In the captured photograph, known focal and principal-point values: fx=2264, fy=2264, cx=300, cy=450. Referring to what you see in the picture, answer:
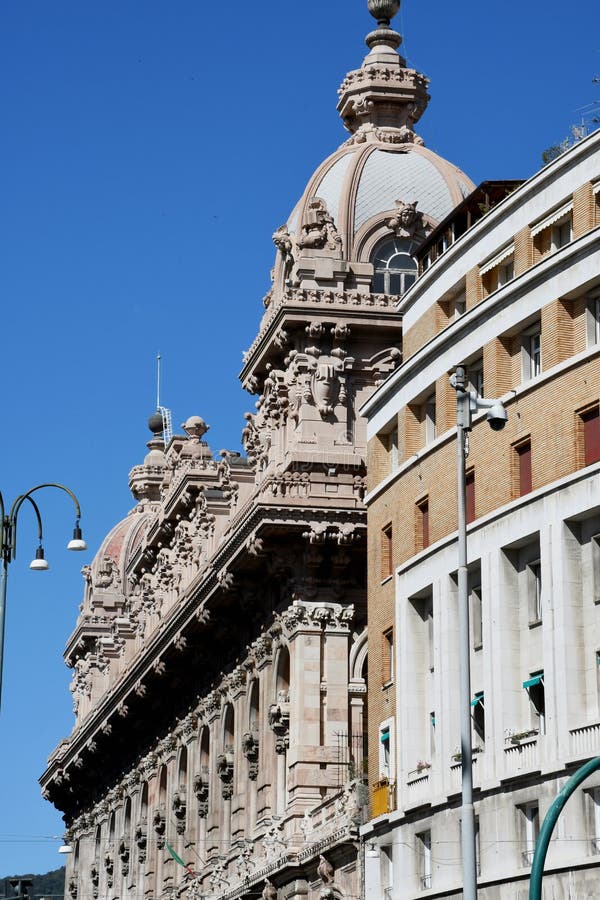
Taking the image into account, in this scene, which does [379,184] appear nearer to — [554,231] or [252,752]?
[252,752]

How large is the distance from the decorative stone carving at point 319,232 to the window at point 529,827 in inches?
1099

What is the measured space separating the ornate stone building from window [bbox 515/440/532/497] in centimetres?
1307

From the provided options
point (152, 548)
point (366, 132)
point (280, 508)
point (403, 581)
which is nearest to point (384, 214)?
point (366, 132)

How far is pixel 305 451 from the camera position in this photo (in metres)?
67.8

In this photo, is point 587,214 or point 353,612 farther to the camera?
point 353,612

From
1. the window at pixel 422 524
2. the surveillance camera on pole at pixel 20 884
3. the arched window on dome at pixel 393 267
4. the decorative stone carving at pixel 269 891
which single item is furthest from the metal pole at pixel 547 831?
the arched window on dome at pixel 393 267

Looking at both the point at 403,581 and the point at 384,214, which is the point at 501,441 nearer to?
the point at 403,581

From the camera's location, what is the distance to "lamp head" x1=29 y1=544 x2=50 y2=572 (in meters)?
47.4

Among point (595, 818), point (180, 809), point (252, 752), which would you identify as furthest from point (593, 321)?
point (180, 809)

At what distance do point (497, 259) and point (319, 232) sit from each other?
61.2ft

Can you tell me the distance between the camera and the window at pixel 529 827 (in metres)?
46.4

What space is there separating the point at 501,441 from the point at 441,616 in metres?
4.89

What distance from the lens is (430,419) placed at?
185 feet

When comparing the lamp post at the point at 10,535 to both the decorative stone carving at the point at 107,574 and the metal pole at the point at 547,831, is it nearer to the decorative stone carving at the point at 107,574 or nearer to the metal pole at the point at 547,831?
the metal pole at the point at 547,831
